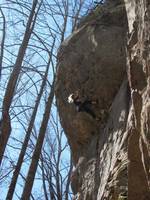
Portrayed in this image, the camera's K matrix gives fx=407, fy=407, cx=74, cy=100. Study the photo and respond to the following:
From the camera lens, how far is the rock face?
4711 mm

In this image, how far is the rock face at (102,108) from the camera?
4.71 meters

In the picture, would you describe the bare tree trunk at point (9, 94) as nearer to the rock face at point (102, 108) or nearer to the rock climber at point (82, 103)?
the rock face at point (102, 108)

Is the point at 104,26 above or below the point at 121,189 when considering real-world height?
above

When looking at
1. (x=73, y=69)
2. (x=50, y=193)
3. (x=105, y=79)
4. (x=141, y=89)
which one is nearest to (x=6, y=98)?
(x=73, y=69)

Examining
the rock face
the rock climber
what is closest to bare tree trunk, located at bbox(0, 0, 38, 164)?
the rock face

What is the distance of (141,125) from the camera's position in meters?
3.07

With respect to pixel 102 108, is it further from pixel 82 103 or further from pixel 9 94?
pixel 9 94

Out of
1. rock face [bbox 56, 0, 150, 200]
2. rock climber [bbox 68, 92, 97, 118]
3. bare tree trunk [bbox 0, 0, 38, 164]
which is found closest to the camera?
rock face [bbox 56, 0, 150, 200]

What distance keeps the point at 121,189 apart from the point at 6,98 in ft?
11.7

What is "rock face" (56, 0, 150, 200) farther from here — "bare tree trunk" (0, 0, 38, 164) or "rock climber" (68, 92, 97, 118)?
"bare tree trunk" (0, 0, 38, 164)

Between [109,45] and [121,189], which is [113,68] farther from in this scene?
[121,189]

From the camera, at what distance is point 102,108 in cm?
648

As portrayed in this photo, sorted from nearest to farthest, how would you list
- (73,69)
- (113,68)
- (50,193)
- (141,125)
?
(141,125) < (113,68) < (73,69) < (50,193)

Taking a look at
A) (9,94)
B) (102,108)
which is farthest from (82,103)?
(9,94)
